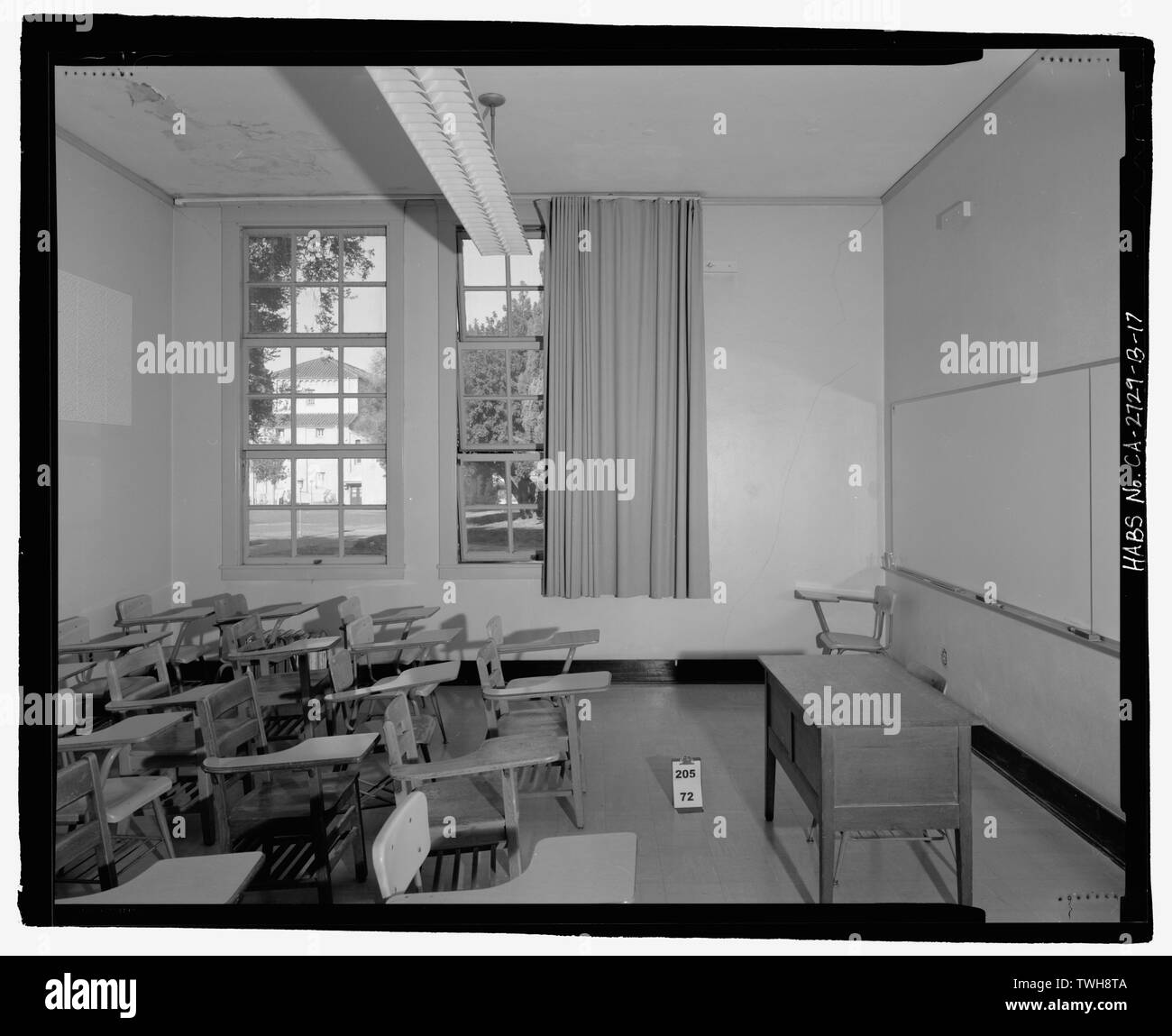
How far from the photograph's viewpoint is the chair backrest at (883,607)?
477 centimetres

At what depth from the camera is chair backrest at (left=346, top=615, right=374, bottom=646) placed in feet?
11.8

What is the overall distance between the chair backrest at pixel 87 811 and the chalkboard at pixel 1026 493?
335cm

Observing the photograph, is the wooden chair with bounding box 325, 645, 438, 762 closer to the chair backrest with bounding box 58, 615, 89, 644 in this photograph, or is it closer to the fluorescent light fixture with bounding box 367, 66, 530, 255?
the chair backrest with bounding box 58, 615, 89, 644

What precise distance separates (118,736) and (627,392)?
376 centimetres

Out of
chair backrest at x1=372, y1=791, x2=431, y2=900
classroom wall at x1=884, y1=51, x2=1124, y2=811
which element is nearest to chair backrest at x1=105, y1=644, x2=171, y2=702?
chair backrest at x1=372, y1=791, x2=431, y2=900

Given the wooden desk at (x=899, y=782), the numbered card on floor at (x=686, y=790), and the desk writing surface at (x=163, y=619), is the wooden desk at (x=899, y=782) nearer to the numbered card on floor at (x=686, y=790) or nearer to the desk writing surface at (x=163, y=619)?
the numbered card on floor at (x=686, y=790)

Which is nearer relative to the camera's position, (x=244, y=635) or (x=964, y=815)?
(x=964, y=815)

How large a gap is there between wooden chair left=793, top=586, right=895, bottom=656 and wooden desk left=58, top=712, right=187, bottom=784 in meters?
3.45

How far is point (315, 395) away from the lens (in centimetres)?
550

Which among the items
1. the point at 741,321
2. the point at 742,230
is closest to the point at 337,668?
the point at 741,321

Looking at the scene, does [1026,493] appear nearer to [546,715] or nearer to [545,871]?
[546,715]

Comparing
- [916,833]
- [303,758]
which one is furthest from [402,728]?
[916,833]

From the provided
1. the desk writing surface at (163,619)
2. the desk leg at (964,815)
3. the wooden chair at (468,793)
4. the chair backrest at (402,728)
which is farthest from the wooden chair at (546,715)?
the desk writing surface at (163,619)
